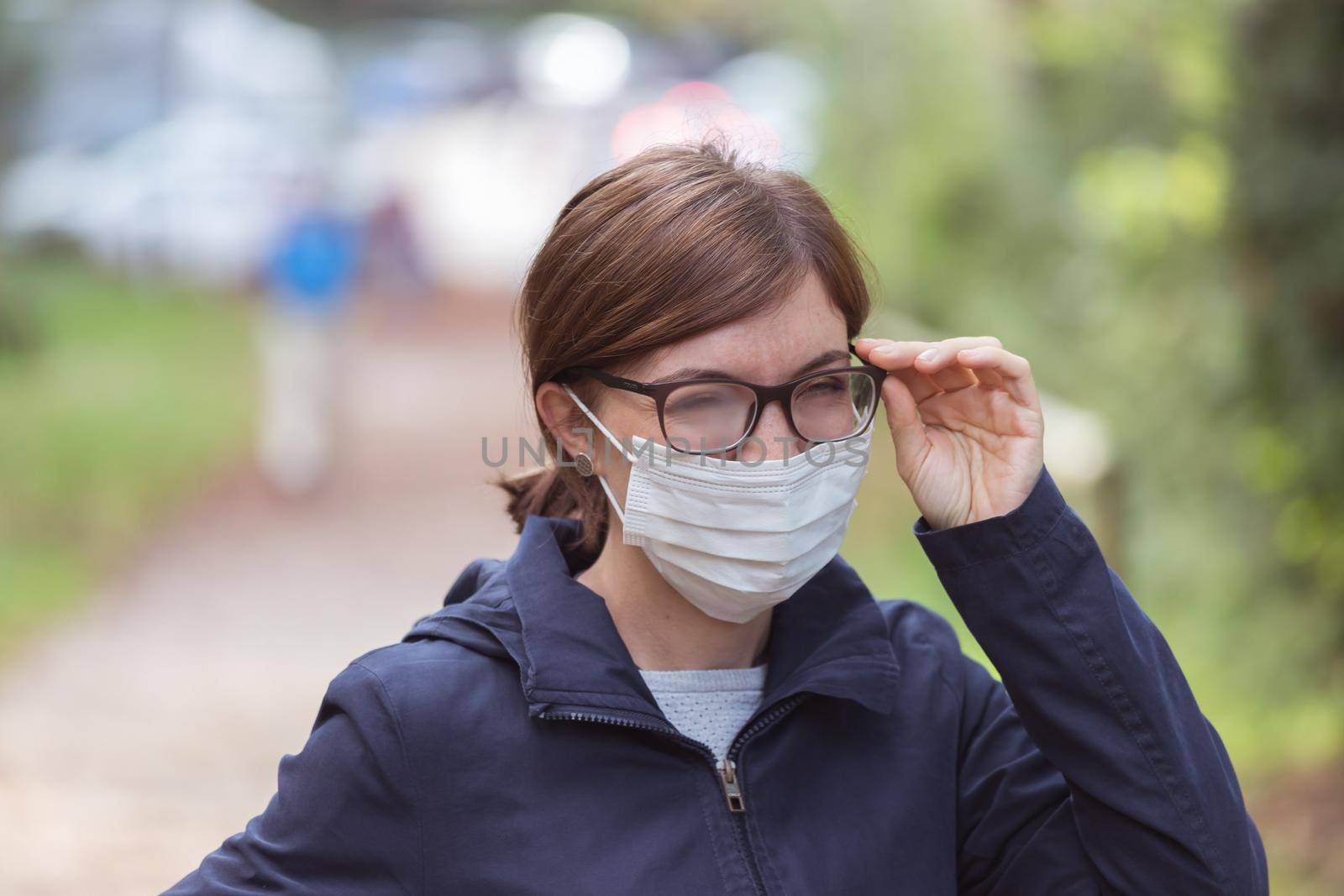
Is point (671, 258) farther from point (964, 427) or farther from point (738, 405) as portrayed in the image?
point (964, 427)

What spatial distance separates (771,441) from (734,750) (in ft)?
1.46

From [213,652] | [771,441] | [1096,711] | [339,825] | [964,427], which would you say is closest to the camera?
[339,825]

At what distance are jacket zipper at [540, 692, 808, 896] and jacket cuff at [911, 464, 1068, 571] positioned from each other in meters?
0.29

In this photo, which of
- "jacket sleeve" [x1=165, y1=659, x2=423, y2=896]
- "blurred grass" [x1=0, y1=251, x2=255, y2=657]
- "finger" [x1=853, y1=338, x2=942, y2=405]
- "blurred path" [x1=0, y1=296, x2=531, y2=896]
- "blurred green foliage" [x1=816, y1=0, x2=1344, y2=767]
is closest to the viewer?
"jacket sleeve" [x1=165, y1=659, x2=423, y2=896]

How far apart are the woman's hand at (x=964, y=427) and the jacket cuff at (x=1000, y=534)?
0.04m

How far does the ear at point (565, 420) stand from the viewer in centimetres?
228

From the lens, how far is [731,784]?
6.75ft

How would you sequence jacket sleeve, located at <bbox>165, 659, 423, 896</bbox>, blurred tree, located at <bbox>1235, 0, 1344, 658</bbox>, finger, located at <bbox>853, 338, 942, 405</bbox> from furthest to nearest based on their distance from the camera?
blurred tree, located at <bbox>1235, 0, 1344, 658</bbox> < finger, located at <bbox>853, 338, 942, 405</bbox> < jacket sleeve, located at <bbox>165, 659, 423, 896</bbox>

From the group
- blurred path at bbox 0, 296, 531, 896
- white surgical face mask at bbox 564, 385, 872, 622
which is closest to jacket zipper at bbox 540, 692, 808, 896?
white surgical face mask at bbox 564, 385, 872, 622

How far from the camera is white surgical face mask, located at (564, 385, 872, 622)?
7.11 ft

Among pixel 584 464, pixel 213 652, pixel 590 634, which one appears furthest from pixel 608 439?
pixel 213 652

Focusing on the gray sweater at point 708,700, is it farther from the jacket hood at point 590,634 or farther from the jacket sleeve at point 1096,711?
the jacket sleeve at point 1096,711

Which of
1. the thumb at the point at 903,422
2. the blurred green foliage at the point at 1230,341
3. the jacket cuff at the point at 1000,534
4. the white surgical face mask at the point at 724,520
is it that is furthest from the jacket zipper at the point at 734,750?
the blurred green foliage at the point at 1230,341

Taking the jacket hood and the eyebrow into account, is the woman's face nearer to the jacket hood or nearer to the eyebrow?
the eyebrow
